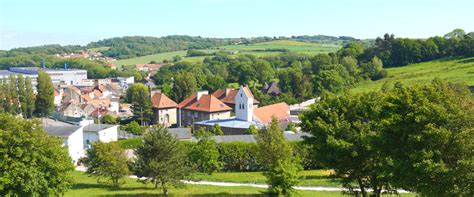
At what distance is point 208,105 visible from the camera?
242 ft

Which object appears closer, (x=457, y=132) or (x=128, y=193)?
(x=457, y=132)

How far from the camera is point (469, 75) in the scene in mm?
84062

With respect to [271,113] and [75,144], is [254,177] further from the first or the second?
[271,113]

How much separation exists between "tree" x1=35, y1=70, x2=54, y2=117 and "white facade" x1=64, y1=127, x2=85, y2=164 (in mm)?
36229

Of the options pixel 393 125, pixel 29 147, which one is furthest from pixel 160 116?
pixel 393 125

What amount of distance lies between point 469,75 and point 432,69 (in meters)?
15.7

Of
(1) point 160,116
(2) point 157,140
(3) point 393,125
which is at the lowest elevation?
(1) point 160,116

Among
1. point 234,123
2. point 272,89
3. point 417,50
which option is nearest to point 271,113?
point 234,123

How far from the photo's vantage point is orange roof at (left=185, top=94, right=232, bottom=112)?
7325 centimetres

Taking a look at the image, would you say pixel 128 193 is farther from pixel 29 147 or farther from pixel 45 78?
pixel 45 78

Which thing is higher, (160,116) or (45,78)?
(45,78)

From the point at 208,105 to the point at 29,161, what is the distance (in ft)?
167

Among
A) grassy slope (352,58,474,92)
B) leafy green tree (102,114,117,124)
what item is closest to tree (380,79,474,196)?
leafy green tree (102,114,117,124)

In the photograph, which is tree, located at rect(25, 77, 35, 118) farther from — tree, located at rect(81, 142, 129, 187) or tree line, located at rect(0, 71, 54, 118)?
tree, located at rect(81, 142, 129, 187)
